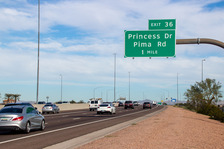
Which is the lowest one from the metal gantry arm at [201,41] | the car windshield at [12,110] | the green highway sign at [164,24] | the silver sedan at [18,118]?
the silver sedan at [18,118]

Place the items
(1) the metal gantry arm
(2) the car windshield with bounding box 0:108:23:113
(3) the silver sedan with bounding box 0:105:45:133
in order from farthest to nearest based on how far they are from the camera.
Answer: (1) the metal gantry arm, (2) the car windshield with bounding box 0:108:23:113, (3) the silver sedan with bounding box 0:105:45:133

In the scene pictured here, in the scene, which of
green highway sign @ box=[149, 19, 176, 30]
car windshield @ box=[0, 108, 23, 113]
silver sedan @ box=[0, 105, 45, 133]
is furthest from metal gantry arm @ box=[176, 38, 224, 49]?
car windshield @ box=[0, 108, 23, 113]

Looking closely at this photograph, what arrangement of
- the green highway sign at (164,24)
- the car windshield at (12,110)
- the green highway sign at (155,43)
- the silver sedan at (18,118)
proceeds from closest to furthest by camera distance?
the silver sedan at (18,118) → the car windshield at (12,110) → the green highway sign at (155,43) → the green highway sign at (164,24)

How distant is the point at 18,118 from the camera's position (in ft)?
56.2

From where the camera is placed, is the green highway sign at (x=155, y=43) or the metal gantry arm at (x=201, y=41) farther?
the green highway sign at (x=155, y=43)

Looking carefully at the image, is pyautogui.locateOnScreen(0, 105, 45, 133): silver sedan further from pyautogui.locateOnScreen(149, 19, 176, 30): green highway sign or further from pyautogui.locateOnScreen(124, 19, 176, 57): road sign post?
pyautogui.locateOnScreen(149, 19, 176, 30): green highway sign

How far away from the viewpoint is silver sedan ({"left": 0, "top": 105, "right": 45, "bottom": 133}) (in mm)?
16953

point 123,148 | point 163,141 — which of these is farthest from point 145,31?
point 123,148

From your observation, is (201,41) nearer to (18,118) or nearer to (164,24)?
(164,24)

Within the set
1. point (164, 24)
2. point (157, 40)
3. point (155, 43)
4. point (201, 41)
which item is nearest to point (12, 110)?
point (201, 41)

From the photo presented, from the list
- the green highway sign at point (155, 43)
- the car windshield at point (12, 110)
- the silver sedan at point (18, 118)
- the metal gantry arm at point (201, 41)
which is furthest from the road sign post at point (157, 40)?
the car windshield at point (12, 110)

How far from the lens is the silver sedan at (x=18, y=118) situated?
17.0 meters

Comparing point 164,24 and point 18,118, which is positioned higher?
point 164,24

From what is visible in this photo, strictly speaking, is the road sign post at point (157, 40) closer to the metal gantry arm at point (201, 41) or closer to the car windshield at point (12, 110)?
the metal gantry arm at point (201, 41)
